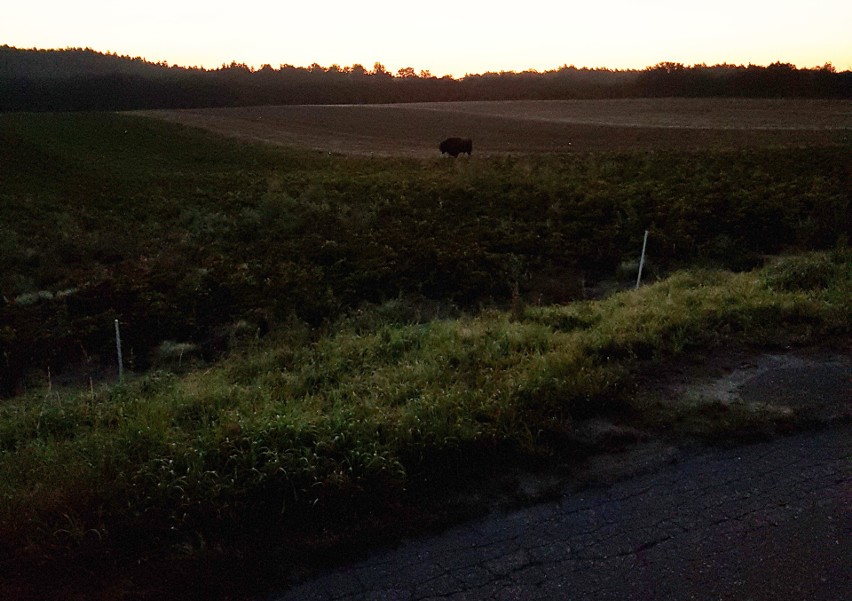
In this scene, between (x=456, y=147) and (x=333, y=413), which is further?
(x=456, y=147)

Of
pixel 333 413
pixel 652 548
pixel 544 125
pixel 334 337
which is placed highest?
pixel 544 125

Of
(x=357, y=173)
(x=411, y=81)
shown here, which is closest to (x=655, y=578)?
(x=357, y=173)

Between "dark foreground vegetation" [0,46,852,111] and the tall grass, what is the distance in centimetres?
6920

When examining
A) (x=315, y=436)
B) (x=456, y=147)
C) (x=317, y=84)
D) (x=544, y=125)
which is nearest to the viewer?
(x=315, y=436)

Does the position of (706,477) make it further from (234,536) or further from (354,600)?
(234,536)

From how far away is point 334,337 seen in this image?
964cm

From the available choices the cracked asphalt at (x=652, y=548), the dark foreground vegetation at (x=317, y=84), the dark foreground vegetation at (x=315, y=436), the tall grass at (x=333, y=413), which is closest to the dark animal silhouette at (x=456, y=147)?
the tall grass at (x=333, y=413)

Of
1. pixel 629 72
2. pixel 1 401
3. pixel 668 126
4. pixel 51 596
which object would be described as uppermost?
pixel 629 72

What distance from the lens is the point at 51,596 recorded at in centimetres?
389

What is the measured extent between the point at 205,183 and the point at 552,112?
36.9 metres

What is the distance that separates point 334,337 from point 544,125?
140 feet

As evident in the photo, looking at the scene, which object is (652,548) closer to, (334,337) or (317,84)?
(334,337)

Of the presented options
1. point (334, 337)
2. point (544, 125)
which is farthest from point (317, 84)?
point (334, 337)

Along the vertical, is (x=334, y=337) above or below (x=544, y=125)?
below
